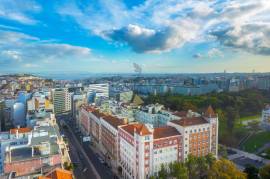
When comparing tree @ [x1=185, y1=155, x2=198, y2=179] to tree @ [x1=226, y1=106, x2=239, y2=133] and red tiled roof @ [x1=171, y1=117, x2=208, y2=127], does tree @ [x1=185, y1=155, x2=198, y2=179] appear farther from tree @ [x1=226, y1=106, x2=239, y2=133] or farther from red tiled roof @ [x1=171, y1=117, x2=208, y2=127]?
tree @ [x1=226, y1=106, x2=239, y2=133]

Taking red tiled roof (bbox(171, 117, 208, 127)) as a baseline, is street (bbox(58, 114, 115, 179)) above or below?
below

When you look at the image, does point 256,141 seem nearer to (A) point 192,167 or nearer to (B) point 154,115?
(B) point 154,115

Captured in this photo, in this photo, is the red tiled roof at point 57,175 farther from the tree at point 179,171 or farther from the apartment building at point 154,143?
the tree at point 179,171

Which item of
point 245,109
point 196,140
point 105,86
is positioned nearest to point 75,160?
point 196,140

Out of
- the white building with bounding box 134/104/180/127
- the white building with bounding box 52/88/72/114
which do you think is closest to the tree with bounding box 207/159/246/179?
the white building with bounding box 134/104/180/127

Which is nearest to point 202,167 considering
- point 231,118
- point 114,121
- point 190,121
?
point 190,121

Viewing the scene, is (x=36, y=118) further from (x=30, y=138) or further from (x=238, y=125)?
(x=238, y=125)
